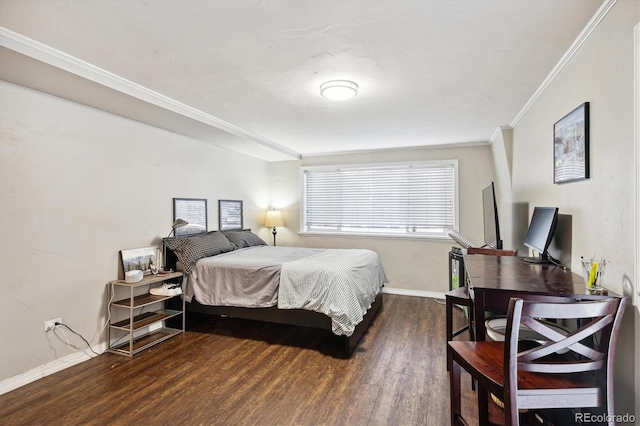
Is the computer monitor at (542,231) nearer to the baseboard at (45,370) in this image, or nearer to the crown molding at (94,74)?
the crown molding at (94,74)

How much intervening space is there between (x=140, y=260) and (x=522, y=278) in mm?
3437

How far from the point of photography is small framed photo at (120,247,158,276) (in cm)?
313

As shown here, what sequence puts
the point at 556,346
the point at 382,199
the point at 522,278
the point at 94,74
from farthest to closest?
the point at 382,199 → the point at 94,74 → the point at 522,278 → the point at 556,346

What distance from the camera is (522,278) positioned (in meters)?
1.86

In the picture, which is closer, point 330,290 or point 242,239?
point 330,290

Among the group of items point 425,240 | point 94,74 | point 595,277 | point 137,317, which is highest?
point 94,74

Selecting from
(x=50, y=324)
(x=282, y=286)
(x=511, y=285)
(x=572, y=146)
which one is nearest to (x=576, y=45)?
(x=572, y=146)

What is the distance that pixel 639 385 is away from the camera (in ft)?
4.45

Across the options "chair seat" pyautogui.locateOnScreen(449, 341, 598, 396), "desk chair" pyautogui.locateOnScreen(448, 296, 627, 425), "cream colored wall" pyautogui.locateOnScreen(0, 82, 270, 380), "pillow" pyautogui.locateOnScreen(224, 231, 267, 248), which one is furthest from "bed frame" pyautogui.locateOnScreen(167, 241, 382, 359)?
"desk chair" pyautogui.locateOnScreen(448, 296, 627, 425)

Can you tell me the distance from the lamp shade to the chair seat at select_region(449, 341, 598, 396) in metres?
4.38

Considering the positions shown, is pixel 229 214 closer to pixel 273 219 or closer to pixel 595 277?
pixel 273 219

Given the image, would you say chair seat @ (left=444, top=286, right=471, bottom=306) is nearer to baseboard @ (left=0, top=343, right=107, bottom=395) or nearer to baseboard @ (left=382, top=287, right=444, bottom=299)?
baseboard @ (left=382, top=287, right=444, bottom=299)

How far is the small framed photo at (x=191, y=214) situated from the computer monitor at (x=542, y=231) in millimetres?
3660

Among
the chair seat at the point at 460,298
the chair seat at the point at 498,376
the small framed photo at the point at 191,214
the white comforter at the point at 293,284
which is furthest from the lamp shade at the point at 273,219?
the chair seat at the point at 498,376
